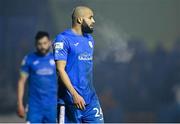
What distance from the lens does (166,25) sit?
12859mm

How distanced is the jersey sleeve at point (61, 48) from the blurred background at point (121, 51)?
5388 millimetres

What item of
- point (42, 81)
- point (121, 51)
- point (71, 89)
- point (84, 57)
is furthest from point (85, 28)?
point (121, 51)

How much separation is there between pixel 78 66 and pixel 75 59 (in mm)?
77

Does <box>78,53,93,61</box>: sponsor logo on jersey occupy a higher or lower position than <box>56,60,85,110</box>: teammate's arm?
higher

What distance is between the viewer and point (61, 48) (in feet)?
23.6

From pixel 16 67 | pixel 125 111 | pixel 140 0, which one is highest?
pixel 140 0

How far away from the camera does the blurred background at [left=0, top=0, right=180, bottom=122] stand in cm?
1268

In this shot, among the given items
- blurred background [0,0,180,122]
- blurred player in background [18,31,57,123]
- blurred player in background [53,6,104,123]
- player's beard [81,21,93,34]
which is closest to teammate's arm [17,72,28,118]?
blurred player in background [18,31,57,123]

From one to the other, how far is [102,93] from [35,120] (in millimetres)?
2724

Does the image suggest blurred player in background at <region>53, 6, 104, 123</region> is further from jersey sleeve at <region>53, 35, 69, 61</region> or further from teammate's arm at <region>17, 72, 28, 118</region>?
teammate's arm at <region>17, 72, 28, 118</region>

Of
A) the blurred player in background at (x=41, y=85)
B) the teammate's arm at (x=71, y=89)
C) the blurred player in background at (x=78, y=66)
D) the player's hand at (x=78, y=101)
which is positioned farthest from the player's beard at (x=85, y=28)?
the blurred player in background at (x=41, y=85)

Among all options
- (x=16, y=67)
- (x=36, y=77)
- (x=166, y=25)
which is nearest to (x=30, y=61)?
(x=36, y=77)

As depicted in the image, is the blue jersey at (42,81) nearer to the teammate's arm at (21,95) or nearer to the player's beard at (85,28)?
the teammate's arm at (21,95)

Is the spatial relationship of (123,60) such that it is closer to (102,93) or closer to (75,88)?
(102,93)
